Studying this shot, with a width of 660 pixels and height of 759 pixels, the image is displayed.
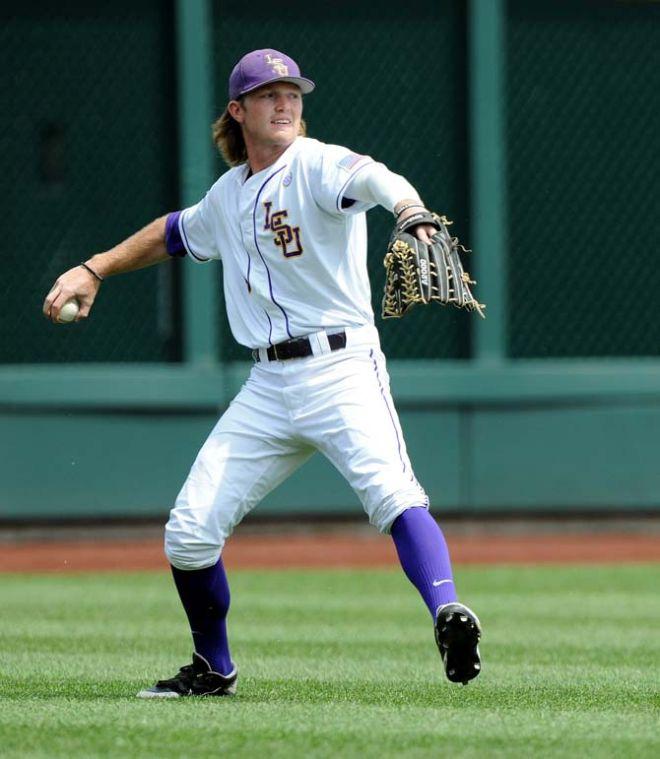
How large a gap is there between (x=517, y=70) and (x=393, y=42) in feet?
3.17

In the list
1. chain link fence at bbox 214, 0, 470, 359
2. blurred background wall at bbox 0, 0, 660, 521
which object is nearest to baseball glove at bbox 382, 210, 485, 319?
blurred background wall at bbox 0, 0, 660, 521

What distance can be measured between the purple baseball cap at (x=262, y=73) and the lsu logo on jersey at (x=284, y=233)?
388 millimetres

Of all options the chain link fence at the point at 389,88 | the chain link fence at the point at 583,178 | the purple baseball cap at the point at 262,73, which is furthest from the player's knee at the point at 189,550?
the chain link fence at the point at 583,178

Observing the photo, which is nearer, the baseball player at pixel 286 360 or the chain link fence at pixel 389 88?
the baseball player at pixel 286 360

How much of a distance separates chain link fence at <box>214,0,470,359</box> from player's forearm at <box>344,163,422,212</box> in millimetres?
7282

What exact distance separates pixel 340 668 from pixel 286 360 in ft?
4.72

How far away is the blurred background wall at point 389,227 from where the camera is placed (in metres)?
11.7

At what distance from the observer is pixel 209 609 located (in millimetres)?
5078

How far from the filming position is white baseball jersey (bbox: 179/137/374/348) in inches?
189

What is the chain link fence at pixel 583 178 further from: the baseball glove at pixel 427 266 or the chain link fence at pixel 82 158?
the baseball glove at pixel 427 266

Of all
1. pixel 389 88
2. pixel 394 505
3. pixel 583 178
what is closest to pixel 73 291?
pixel 394 505

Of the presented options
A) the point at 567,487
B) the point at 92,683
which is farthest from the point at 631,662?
the point at 567,487

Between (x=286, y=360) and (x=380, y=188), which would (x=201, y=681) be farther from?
(x=380, y=188)

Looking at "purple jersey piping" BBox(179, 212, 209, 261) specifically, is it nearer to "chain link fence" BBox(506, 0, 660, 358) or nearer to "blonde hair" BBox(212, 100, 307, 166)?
"blonde hair" BBox(212, 100, 307, 166)
